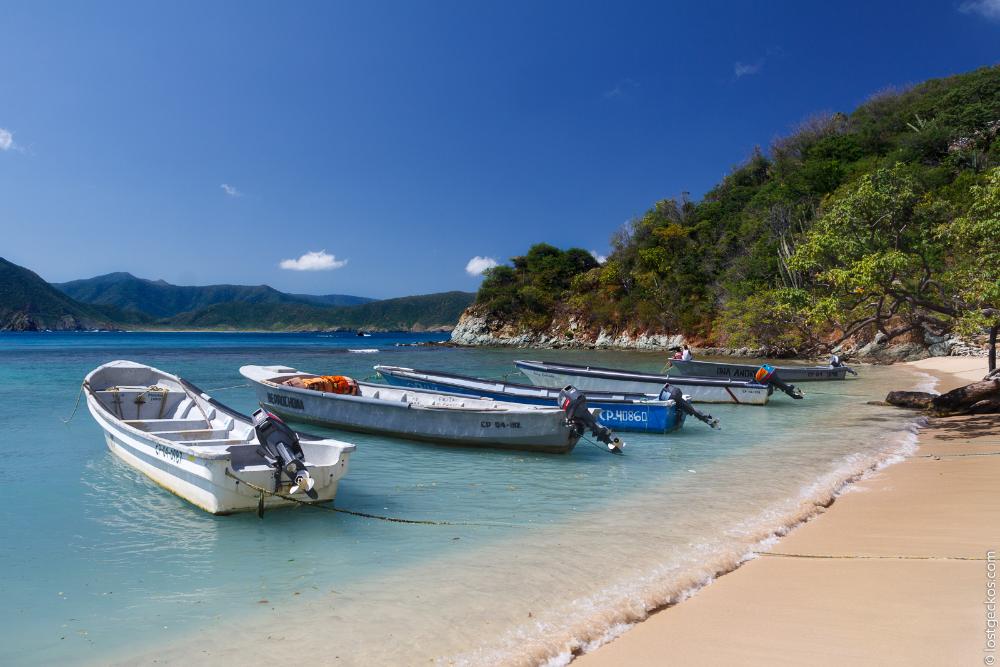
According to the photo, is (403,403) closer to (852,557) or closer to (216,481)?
(216,481)

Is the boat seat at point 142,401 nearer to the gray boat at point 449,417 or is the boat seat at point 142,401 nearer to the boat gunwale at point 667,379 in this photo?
the gray boat at point 449,417

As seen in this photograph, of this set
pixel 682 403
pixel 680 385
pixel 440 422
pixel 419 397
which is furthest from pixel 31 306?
pixel 682 403

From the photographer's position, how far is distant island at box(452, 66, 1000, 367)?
12.4 metres

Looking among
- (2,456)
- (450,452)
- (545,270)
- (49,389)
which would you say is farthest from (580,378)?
(545,270)

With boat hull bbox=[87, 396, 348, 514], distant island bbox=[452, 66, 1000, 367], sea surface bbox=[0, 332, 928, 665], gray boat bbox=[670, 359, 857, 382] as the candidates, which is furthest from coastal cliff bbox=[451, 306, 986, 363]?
boat hull bbox=[87, 396, 348, 514]

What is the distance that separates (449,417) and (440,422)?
0.87 feet

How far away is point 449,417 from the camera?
38.4 feet

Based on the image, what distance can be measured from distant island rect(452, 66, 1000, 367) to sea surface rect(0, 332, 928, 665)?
3.73 m

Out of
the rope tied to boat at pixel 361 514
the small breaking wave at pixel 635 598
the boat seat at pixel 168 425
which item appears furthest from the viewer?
the boat seat at pixel 168 425

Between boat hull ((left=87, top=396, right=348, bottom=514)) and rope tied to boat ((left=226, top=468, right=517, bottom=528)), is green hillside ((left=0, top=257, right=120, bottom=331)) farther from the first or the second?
rope tied to boat ((left=226, top=468, right=517, bottom=528))

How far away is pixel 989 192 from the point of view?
1089 centimetres

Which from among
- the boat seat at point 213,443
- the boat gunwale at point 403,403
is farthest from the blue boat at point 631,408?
the boat seat at point 213,443

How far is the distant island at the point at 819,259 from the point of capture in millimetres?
12398

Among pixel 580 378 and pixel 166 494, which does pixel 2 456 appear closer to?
pixel 166 494
